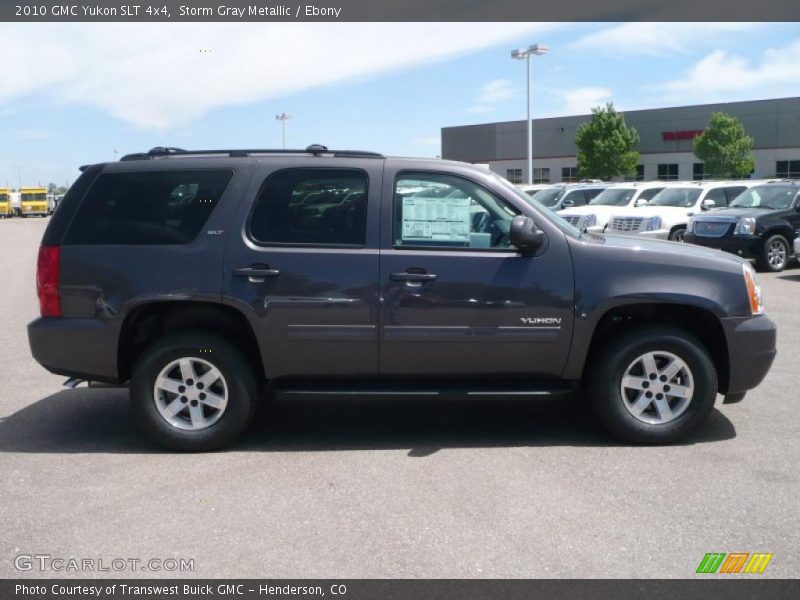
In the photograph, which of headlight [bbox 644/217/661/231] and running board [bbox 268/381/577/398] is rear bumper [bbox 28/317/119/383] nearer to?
running board [bbox 268/381/577/398]

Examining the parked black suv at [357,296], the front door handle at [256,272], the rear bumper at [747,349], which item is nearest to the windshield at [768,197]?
the rear bumper at [747,349]

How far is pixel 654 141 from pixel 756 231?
50985mm

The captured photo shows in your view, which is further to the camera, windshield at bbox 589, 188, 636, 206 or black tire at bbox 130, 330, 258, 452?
windshield at bbox 589, 188, 636, 206

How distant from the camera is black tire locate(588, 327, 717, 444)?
593cm

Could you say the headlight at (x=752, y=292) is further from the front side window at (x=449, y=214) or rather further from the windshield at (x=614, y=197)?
the windshield at (x=614, y=197)

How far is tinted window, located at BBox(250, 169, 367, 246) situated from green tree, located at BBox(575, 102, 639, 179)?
58.7m

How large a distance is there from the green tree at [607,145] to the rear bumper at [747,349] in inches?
2289

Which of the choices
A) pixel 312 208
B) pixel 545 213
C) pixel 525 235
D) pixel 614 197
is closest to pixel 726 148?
pixel 614 197

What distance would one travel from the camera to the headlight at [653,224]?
64.9 feet

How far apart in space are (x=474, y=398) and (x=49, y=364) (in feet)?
9.26

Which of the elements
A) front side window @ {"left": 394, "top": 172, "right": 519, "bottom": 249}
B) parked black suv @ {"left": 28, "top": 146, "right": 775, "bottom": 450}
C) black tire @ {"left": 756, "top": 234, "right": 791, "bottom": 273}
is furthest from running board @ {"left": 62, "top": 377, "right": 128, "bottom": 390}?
black tire @ {"left": 756, "top": 234, "right": 791, "bottom": 273}

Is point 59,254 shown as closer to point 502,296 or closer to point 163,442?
point 163,442
